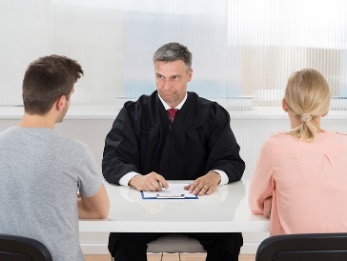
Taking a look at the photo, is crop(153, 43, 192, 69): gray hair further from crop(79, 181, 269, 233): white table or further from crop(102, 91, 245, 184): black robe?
crop(79, 181, 269, 233): white table

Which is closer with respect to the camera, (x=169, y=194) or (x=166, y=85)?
(x=169, y=194)

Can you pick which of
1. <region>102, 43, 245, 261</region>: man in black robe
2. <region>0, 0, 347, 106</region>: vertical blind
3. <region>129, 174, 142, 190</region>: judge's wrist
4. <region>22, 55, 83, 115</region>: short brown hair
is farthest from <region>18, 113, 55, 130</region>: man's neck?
<region>0, 0, 347, 106</region>: vertical blind

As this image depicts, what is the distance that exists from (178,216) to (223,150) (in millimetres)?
1012

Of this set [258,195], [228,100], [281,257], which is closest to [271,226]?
[258,195]

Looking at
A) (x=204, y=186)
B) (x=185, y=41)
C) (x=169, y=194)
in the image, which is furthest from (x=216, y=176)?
(x=185, y=41)

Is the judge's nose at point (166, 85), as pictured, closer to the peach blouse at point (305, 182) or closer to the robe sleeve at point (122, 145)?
the robe sleeve at point (122, 145)

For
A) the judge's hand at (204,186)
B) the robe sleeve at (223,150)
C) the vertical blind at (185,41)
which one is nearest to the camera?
the judge's hand at (204,186)

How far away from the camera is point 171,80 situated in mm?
3527

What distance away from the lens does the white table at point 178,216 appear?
2463mm

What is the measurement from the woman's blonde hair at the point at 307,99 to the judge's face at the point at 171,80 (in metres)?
1.10

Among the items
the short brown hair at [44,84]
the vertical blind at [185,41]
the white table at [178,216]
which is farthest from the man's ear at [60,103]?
the vertical blind at [185,41]

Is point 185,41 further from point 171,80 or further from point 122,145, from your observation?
point 122,145

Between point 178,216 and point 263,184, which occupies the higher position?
point 263,184

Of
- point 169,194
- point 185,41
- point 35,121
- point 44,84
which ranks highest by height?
point 185,41
